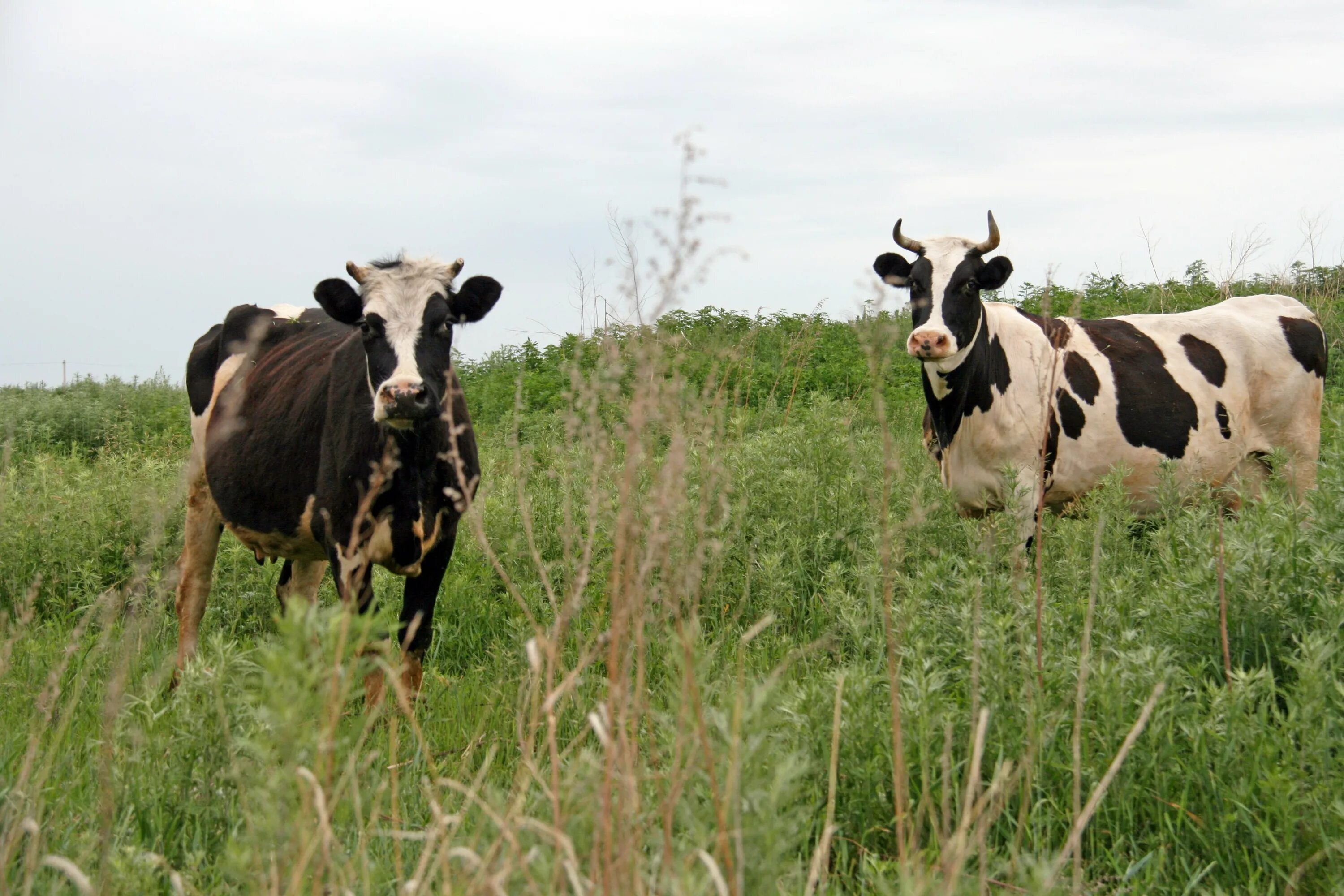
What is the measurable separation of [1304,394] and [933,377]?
303 centimetres

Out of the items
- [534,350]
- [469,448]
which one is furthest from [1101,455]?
[534,350]

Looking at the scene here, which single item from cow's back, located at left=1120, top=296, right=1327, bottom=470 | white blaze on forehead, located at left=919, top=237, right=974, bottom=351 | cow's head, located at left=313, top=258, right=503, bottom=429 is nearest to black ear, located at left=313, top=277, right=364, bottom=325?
cow's head, located at left=313, top=258, right=503, bottom=429

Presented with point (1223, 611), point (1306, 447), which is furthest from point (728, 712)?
point (1306, 447)

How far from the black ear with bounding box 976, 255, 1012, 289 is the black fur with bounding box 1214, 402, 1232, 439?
76.2 inches

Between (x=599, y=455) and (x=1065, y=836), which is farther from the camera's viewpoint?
(x=1065, y=836)

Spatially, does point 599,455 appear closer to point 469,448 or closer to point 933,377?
point 469,448

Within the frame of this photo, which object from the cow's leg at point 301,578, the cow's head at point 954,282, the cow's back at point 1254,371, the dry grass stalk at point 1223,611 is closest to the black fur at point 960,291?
the cow's head at point 954,282

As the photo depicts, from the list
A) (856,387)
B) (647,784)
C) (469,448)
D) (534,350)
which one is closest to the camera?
(647,784)

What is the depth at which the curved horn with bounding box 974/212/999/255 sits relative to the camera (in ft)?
22.9

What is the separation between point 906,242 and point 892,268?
402mm

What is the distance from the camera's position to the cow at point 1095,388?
22.3 ft

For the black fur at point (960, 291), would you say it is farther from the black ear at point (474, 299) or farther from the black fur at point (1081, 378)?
the black ear at point (474, 299)

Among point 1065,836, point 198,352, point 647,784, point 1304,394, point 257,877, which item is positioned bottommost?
point 1065,836

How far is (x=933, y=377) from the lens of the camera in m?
6.90
